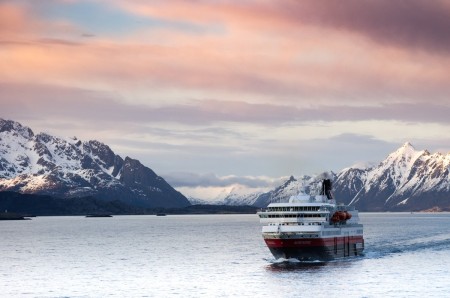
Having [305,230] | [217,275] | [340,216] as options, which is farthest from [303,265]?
[340,216]

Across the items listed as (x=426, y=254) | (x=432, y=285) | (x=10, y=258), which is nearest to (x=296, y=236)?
(x=432, y=285)

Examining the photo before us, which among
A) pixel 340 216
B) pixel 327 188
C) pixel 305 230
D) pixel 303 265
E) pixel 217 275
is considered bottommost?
pixel 217 275

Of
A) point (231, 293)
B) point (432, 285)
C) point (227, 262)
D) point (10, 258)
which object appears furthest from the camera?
point (10, 258)

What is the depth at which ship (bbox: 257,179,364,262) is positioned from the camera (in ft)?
452

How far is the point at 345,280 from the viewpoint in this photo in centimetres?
11869

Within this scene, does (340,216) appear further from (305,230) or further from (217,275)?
(217,275)

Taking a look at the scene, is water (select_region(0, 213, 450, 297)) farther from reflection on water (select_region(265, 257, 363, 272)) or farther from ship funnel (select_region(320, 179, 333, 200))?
ship funnel (select_region(320, 179, 333, 200))

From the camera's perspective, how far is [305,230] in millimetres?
137500

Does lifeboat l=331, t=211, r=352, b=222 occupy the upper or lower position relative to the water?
upper

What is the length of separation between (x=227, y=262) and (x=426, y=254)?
4691 cm

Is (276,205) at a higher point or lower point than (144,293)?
higher

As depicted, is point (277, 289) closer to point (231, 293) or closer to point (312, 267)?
point (231, 293)

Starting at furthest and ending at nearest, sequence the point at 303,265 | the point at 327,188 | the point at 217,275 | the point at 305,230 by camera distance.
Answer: the point at 327,188 < the point at 305,230 < the point at 303,265 < the point at 217,275

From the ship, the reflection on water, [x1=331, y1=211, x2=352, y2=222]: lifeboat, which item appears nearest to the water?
the reflection on water
